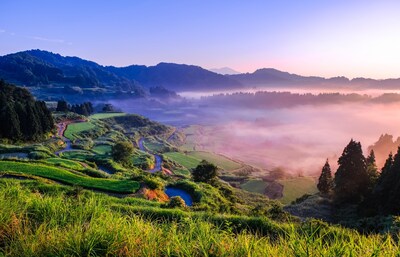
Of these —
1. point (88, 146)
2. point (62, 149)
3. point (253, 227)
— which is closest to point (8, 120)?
point (62, 149)

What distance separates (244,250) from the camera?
5.29 m

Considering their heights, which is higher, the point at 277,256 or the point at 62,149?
the point at 277,256

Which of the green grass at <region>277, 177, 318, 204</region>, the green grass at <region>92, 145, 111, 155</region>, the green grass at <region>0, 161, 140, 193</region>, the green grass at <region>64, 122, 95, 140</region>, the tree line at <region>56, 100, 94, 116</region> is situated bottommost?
the green grass at <region>277, 177, 318, 204</region>

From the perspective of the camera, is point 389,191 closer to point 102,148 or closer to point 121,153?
point 121,153

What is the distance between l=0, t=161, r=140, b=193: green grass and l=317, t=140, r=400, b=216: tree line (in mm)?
36981

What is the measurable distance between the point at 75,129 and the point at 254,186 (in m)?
64.5

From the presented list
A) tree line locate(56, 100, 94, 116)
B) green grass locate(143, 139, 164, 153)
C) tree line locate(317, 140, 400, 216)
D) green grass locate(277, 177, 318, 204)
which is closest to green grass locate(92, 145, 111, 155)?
green grass locate(143, 139, 164, 153)

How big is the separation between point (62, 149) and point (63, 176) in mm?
47259

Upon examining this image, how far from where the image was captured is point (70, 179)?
110 ft

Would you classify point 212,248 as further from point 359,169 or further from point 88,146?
point 88,146

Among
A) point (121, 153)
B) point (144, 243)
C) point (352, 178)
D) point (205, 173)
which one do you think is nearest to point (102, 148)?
point (121, 153)

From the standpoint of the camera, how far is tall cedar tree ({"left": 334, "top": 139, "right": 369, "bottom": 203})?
185 ft

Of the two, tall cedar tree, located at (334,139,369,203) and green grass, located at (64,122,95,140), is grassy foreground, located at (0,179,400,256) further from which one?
green grass, located at (64,122,95,140)

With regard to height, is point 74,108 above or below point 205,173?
above
